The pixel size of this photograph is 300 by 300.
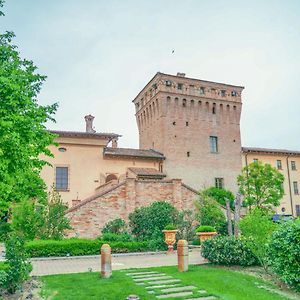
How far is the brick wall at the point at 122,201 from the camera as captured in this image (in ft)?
75.5

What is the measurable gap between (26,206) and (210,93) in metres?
26.9

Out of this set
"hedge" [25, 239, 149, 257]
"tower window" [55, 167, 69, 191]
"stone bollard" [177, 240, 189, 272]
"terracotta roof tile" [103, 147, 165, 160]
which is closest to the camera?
"stone bollard" [177, 240, 189, 272]

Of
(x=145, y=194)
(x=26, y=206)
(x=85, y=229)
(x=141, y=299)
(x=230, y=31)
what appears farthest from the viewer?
(x=145, y=194)

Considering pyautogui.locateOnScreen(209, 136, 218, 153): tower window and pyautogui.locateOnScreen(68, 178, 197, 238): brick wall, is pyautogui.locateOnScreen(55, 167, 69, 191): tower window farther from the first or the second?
pyautogui.locateOnScreen(209, 136, 218, 153): tower window

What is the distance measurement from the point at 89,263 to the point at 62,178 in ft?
57.5

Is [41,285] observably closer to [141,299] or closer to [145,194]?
[141,299]

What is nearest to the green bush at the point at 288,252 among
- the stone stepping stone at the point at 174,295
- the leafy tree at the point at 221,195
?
the stone stepping stone at the point at 174,295

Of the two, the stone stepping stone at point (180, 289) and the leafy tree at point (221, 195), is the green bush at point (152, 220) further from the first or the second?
the leafy tree at point (221, 195)

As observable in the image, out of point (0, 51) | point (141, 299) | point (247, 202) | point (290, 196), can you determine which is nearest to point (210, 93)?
point (247, 202)

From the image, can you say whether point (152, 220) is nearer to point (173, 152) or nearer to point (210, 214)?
point (210, 214)

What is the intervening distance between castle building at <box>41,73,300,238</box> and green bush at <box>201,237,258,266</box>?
37.2 feet

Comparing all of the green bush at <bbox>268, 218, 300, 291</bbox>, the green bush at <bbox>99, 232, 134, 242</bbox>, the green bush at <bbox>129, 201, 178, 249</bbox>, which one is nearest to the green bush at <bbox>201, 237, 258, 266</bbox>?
the green bush at <bbox>268, 218, 300, 291</bbox>

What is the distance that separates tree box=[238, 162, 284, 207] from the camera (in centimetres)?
3403

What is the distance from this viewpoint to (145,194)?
24953mm
